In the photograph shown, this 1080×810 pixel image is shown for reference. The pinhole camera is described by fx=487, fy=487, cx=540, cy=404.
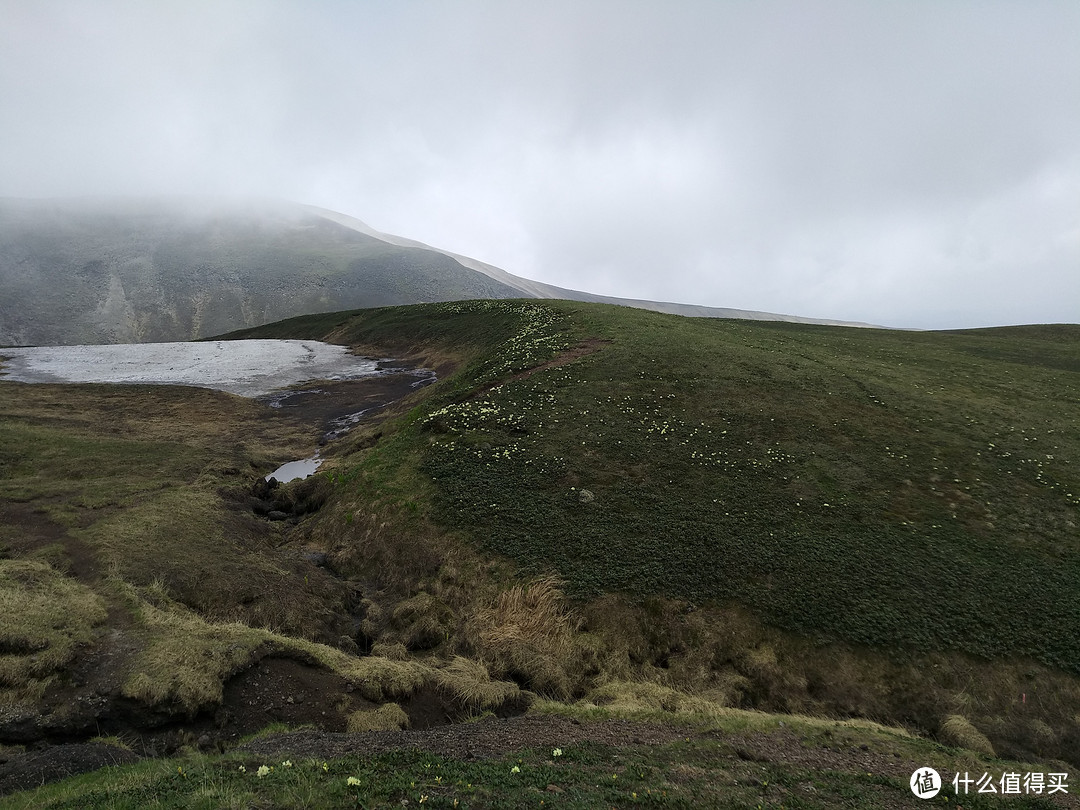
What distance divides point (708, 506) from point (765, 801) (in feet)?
50.5

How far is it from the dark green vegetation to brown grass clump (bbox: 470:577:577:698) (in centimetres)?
9

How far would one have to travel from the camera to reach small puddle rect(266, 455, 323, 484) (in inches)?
1433

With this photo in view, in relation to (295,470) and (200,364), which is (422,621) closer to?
(295,470)

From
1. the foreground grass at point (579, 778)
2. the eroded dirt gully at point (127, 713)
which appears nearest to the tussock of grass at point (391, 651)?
the eroded dirt gully at point (127, 713)

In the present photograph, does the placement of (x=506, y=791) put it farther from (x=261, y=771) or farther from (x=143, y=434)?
(x=143, y=434)

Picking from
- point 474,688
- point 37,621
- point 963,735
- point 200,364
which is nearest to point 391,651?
point 474,688

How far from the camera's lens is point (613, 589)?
68.1 feet

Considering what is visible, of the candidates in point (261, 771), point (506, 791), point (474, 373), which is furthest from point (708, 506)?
point (474, 373)

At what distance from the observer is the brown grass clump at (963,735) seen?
14.6 meters

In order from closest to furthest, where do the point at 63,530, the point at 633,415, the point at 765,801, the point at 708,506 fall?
the point at 765,801 < the point at 63,530 < the point at 708,506 < the point at 633,415

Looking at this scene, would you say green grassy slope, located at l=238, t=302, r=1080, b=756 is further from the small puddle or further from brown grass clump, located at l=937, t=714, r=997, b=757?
the small puddle

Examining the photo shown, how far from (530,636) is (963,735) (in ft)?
45.9

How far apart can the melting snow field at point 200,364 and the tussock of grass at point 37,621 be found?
153 ft

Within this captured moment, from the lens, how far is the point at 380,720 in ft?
47.0
